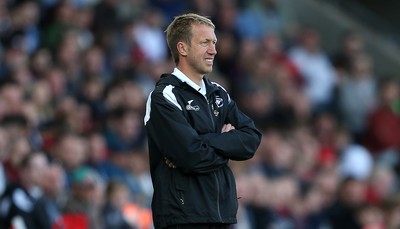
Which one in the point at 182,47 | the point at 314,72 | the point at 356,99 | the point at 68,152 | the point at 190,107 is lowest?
the point at 68,152

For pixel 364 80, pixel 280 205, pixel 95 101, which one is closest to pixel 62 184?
pixel 95 101

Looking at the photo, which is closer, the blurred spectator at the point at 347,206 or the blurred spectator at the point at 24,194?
the blurred spectator at the point at 24,194

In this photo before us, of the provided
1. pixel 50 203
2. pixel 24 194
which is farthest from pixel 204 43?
pixel 50 203

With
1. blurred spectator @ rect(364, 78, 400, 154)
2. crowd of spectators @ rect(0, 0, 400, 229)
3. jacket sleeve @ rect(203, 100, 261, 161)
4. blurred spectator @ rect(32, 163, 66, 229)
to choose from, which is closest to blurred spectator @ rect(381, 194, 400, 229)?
crowd of spectators @ rect(0, 0, 400, 229)

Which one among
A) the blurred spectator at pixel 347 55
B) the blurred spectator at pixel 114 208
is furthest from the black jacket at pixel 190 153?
the blurred spectator at pixel 347 55

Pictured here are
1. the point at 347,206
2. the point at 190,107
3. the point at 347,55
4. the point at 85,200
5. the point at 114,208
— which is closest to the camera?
the point at 190,107

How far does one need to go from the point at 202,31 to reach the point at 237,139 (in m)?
0.64

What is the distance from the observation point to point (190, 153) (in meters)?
6.45

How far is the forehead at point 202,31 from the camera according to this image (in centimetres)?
663

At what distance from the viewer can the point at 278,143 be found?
1444 cm

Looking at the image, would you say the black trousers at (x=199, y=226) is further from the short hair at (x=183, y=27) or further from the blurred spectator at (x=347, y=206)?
the blurred spectator at (x=347, y=206)

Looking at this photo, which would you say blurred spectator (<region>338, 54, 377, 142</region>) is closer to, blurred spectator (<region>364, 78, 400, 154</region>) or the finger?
blurred spectator (<region>364, 78, 400, 154</region>)

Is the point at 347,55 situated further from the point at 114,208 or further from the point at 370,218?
the point at 114,208

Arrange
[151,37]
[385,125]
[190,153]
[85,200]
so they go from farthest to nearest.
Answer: [385,125] < [151,37] < [85,200] < [190,153]
